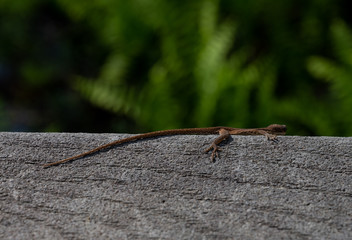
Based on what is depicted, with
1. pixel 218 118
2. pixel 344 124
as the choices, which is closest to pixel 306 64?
pixel 344 124

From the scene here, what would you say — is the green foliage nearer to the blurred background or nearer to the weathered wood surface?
the blurred background

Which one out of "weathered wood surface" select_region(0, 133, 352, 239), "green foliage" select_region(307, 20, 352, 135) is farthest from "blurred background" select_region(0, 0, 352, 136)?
"weathered wood surface" select_region(0, 133, 352, 239)

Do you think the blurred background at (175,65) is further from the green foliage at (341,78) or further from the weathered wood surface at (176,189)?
the weathered wood surface at (176,189)

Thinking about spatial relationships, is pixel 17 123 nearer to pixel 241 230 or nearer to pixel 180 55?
pixel 180 55

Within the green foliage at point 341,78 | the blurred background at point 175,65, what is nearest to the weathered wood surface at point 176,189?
the blurred background at point 175,65

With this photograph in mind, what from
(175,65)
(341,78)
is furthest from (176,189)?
(175,65)

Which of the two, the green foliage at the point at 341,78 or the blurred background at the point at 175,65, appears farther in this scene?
the blurred background at the point at 175,65

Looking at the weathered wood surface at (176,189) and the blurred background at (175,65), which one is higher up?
the blurred background at (175,65)
